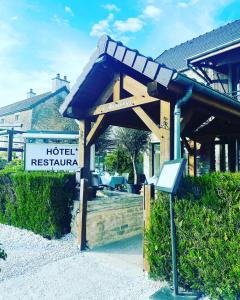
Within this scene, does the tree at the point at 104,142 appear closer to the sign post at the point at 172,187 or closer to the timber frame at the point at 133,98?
the timber frame at the point at 133,98

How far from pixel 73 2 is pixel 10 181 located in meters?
5.73

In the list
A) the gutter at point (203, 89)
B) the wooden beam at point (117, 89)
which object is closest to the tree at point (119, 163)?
the wooden beam at point (117, 89)

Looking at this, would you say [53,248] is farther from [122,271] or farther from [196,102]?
[196,102]

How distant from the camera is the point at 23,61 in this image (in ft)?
43.4

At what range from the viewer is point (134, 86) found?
212 inches

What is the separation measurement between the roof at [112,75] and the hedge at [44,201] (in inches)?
62.7

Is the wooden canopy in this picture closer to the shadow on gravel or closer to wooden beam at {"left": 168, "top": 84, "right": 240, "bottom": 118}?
wooden beam at {"left": 168, "top": 84, "right": 240, "bottom": 118}

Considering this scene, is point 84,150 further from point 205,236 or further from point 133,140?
point 133,140

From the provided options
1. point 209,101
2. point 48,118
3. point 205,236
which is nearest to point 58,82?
point 48,118

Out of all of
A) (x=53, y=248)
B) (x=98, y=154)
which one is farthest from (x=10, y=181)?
(x=98, y=154)

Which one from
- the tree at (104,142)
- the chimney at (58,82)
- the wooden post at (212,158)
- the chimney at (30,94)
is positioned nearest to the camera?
the wooden post at (212,158)

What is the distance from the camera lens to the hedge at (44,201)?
20.0 feet

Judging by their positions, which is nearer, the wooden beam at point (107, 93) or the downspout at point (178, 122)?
the downspout at point (178, 122)

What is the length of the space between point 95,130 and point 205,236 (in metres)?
3.52
